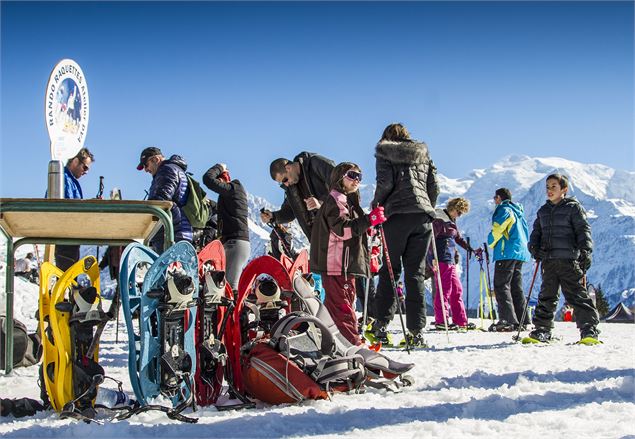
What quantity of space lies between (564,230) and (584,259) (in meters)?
0.38

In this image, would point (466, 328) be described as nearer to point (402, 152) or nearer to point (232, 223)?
point (402, 152)

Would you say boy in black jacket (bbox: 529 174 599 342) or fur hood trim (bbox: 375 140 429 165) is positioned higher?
fur hood trim (bbox: 375 140 429 165)

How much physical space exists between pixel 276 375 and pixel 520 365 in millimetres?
2485

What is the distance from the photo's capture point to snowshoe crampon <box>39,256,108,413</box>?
142 inches

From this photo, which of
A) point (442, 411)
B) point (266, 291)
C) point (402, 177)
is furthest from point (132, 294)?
point (402, 177)

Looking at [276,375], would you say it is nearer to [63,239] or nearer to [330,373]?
[330,373]

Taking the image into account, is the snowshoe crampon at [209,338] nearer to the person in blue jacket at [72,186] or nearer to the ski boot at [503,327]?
the person in blue jacket at [72,186]

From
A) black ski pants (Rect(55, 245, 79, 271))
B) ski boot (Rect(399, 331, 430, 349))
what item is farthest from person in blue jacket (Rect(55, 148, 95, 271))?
ski boot (Rect(399, 331, 430, 349))

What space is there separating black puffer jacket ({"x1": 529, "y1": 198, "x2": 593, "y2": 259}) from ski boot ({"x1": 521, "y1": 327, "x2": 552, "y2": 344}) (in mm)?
814

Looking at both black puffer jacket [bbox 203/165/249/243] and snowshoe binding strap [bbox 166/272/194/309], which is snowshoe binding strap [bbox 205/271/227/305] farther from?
black puffer jacket [bbox 203/165/249/243]

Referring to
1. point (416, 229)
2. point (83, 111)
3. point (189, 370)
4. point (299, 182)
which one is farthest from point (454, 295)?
point (189, 370)

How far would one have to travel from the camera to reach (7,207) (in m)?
4.05

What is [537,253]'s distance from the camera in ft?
26.5

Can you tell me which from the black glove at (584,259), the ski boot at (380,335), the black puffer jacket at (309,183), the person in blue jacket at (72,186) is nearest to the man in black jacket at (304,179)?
the black puffer jacket at (309,183)
